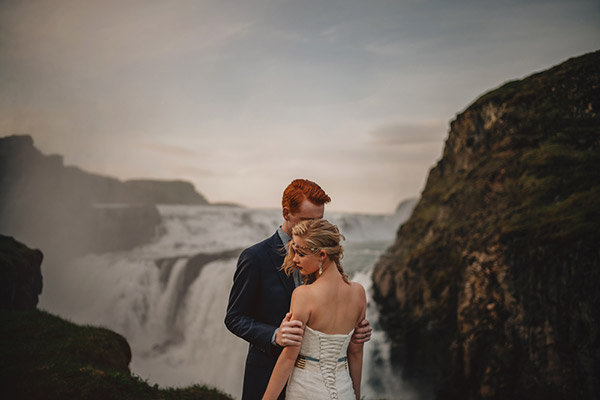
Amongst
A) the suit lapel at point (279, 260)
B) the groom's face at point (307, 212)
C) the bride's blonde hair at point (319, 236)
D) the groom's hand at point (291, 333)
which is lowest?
the groom's hand at point (291, 333)

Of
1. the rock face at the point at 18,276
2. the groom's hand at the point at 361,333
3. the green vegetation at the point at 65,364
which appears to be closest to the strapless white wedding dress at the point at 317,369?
the groom's hand at the point at 361,333

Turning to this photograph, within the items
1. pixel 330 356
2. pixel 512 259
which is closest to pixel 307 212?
pixel 330 356

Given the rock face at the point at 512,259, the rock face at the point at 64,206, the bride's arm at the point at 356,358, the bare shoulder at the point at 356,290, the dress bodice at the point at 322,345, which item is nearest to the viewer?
the dress bodice at the point at 322,345

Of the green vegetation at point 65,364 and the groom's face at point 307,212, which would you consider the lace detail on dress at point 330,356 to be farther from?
the green vegetation at point 65,364

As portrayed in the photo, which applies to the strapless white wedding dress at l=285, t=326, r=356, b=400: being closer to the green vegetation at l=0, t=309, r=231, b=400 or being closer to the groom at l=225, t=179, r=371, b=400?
the groom at l=225, t=179, r=371, b=400

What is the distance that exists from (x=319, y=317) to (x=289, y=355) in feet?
1.19

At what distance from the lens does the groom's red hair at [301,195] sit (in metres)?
3.19

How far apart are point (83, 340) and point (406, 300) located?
35.8 ft

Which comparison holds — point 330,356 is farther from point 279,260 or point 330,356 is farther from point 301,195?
point 301,195

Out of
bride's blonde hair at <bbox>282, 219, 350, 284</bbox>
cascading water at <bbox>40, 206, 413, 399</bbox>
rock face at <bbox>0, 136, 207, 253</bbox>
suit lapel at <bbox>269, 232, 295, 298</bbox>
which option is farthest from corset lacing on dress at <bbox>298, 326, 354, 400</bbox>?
rock face at <bbox>0, 136, 207, 253</bbox>

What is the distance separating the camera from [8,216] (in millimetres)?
32406

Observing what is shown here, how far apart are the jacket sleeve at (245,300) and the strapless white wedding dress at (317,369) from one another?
0.31m

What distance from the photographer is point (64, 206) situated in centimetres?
4162

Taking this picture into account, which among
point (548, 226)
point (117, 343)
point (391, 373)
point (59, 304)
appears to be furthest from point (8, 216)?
point (548, 226)
